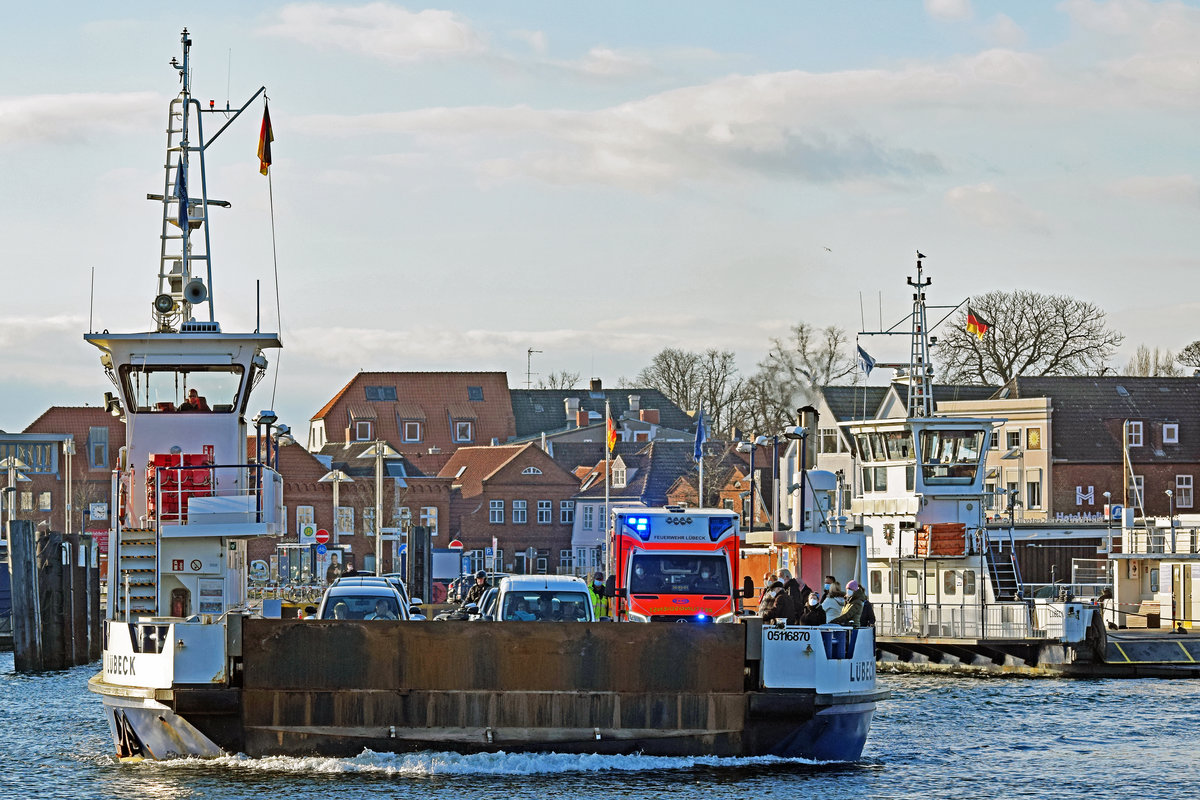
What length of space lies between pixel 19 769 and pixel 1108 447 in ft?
230

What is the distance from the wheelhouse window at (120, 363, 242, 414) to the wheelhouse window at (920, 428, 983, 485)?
28.1 m

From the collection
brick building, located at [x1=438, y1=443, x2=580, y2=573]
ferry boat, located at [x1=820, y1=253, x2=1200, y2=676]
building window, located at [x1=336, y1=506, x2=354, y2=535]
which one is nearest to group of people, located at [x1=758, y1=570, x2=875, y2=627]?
ferry boat, located at [x1=820, y1=253, x2=1200, y2=676]

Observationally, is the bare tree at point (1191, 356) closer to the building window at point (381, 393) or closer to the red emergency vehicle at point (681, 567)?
the building window at point (381, 393)

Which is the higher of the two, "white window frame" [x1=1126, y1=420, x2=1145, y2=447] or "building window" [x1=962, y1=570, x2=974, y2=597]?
"white window frame" [x1=1126, y1=420, x2=1145, y2=447]

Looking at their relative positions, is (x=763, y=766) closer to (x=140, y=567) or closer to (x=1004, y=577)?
(x=140, y=567)

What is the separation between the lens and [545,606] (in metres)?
27.4

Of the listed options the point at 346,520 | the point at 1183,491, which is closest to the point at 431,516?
the point at 346,520

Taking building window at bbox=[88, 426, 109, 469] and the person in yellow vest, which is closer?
the person in yellow vest

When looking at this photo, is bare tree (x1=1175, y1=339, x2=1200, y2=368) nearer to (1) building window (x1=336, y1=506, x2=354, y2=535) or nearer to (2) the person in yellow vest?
(1) building window (x1=336, y1=506, x2=354, y2=535)

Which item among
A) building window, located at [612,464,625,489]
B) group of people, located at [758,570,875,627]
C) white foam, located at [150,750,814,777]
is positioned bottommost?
white foam, located at [150,750,814,777]

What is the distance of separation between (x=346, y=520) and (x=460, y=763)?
279ft

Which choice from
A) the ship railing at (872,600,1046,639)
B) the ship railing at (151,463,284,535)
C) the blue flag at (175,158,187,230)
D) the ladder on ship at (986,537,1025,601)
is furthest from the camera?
the ladder on ship at (986,537,1025,601)

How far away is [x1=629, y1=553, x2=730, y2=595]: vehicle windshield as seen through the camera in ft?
102

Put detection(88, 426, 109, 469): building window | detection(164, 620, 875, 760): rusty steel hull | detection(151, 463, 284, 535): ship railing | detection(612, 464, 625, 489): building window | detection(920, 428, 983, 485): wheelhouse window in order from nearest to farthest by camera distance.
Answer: detection(164, 620, 875, 760): rusty steel hull, detection(151, 463, 284, 535): ship railing, detection(920, 428, 983, 485): wheelhouse window, detection(612, 464, 625, 489): building window, detection(88, 426, 109, 469): building window
